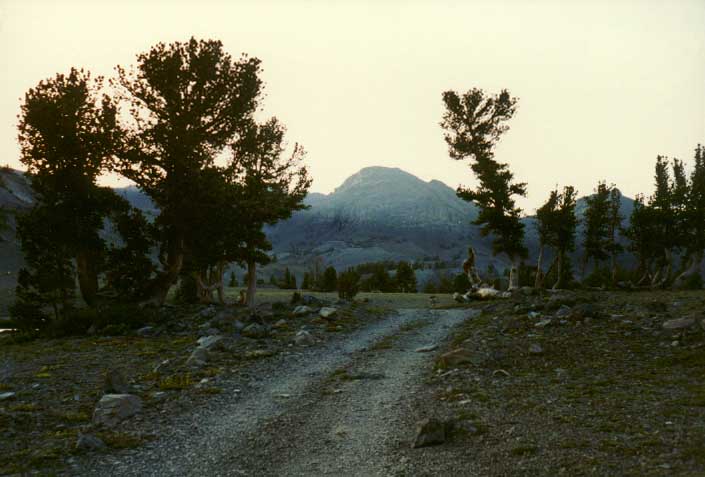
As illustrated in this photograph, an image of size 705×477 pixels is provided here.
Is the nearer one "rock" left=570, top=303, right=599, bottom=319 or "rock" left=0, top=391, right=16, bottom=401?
"rock" left=0, top=391, right=16, bottom=401

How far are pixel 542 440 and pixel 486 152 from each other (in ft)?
119

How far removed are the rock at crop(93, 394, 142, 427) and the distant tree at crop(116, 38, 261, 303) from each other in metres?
19.0

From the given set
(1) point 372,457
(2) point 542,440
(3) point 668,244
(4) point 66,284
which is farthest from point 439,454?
(3) point 668,244

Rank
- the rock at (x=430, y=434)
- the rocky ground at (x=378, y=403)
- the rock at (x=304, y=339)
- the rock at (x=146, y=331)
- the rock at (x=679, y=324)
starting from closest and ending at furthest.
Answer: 1. the rocky ground at (x=378, y=403)
2. the rock at (x=430, y=434)
3. the rock at (x=679, y=324)
4. the rock at (x=304, y=339)
5. the rock at (x=146, y=331)

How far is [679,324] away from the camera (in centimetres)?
1616

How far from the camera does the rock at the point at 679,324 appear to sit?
15938 mm

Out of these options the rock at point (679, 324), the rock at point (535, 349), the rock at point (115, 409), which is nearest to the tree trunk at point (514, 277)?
the rock at point (679, 324)

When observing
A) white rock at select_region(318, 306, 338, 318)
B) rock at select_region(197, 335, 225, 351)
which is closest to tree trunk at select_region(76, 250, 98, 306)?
rock at select_region(197, 335, 225, 351)

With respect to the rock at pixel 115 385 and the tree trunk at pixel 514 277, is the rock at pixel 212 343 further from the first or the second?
the tree trunk at pixel 514 277

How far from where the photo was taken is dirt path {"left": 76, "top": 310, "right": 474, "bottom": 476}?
8.02m

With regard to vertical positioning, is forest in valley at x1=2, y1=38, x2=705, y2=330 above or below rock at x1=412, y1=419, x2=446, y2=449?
above

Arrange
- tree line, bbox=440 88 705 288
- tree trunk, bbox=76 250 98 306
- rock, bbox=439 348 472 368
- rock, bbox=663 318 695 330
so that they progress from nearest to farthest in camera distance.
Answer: rock, bbox=439 348 472 368, rock, bbox=663 318 695 330, tree trunk, bbox=76 250 98 306, tree line, bbox=440 88 705 288

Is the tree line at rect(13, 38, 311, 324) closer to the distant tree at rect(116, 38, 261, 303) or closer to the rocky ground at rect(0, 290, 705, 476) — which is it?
the distant tree at rect(116, 38, 261, 303)

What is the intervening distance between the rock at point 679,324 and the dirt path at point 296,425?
814cm
